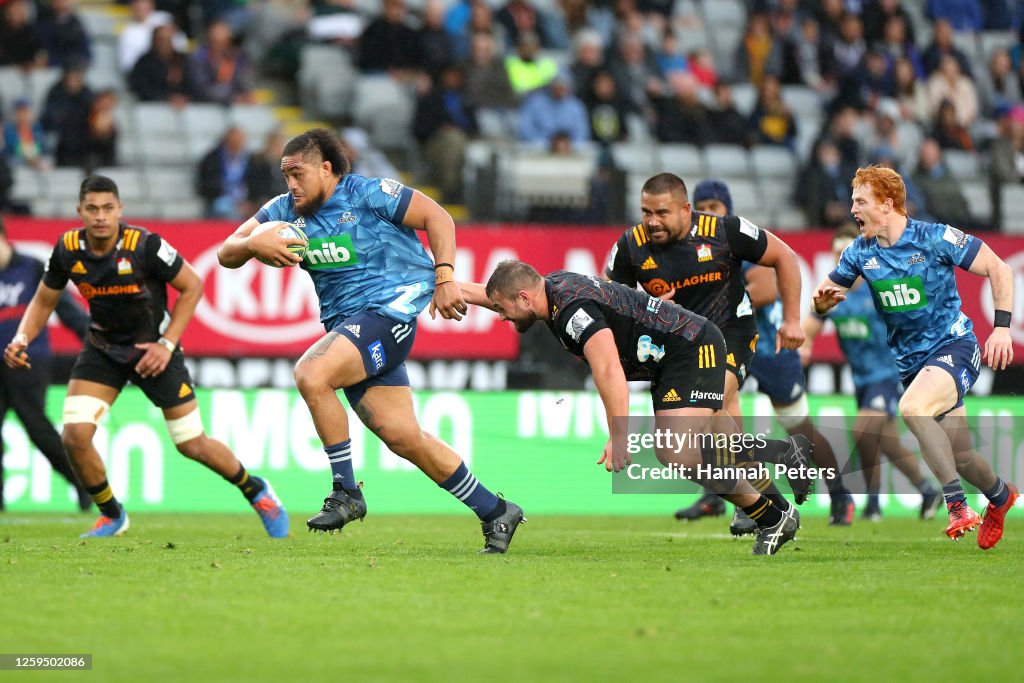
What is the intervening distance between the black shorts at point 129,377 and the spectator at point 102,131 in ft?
21.0

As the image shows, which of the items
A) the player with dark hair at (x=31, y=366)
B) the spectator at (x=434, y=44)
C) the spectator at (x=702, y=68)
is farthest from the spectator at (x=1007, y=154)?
the player with dark hair at (x=31, y=366)

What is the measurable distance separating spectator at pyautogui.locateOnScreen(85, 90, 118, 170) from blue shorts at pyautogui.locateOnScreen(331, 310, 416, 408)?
8806 mm

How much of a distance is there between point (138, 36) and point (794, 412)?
10.0m

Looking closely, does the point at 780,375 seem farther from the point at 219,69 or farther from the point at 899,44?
the point at 899,44

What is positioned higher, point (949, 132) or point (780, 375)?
point (949, 132)

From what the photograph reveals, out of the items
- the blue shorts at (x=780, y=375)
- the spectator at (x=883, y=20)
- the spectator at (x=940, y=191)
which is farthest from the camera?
the spectator at (x=883, y=20)

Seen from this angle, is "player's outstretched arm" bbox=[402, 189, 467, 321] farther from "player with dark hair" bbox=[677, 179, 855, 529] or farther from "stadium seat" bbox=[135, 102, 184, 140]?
"stadium seat" bbox=[135, 102, 184, 140]

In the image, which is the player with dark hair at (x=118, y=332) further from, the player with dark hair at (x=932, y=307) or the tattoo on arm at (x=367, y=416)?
the player with dark hair at (x=932, y=307)

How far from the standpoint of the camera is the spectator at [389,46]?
62.0 feet

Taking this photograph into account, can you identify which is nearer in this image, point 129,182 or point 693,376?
point 693,376

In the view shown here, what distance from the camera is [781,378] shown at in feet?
41.3

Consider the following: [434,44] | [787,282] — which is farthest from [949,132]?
[787,282]

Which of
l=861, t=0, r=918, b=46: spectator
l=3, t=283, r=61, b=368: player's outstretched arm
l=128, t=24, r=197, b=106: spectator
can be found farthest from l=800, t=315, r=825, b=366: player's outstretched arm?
l=861, t=0, r=918, b=46: spectator

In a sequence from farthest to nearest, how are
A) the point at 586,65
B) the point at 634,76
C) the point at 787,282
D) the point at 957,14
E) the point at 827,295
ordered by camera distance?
the point at 957,14 → the point at 634,76 → the point at 586,65 → the point at 787,282 → the point at 827,295
